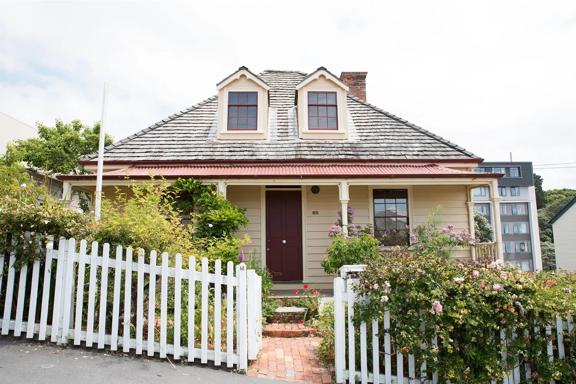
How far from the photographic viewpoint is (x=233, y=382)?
4.11 metres

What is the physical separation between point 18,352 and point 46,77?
22.2 feet

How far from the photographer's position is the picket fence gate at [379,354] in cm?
417

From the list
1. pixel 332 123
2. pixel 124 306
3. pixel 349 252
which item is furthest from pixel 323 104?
pixel 124 306

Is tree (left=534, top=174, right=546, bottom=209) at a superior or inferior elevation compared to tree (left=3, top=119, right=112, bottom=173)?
superior

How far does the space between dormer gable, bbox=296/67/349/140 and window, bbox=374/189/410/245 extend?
2.52 metres

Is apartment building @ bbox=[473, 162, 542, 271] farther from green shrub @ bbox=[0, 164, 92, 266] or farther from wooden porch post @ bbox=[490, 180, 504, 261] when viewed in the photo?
green shrub @ bbox=[0, 164, 92, 266]

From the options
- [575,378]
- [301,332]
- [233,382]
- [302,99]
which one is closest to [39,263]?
[233,382]

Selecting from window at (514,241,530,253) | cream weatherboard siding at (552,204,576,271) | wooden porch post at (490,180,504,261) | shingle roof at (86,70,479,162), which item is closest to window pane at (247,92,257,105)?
shingle roof at (86,70,479,162)

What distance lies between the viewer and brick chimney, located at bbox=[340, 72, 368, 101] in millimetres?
15008

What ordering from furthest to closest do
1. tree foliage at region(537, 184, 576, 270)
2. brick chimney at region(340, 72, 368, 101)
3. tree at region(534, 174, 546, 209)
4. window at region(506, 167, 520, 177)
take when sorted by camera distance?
tree at region(534, 174, 546, 209), window at region(506, 167, 520, 177), tree foliage at region(537, 184, 576, 270), brick chimney at region(340, 72, 368, 101)

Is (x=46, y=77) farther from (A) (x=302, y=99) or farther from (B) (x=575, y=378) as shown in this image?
(B) (x=575, y=378)

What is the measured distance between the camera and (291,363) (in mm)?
4918

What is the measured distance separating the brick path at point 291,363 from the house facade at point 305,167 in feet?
15.0

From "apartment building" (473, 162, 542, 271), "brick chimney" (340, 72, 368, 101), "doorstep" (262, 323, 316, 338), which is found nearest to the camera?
"doorstep" (262, 323, 316, 338)
